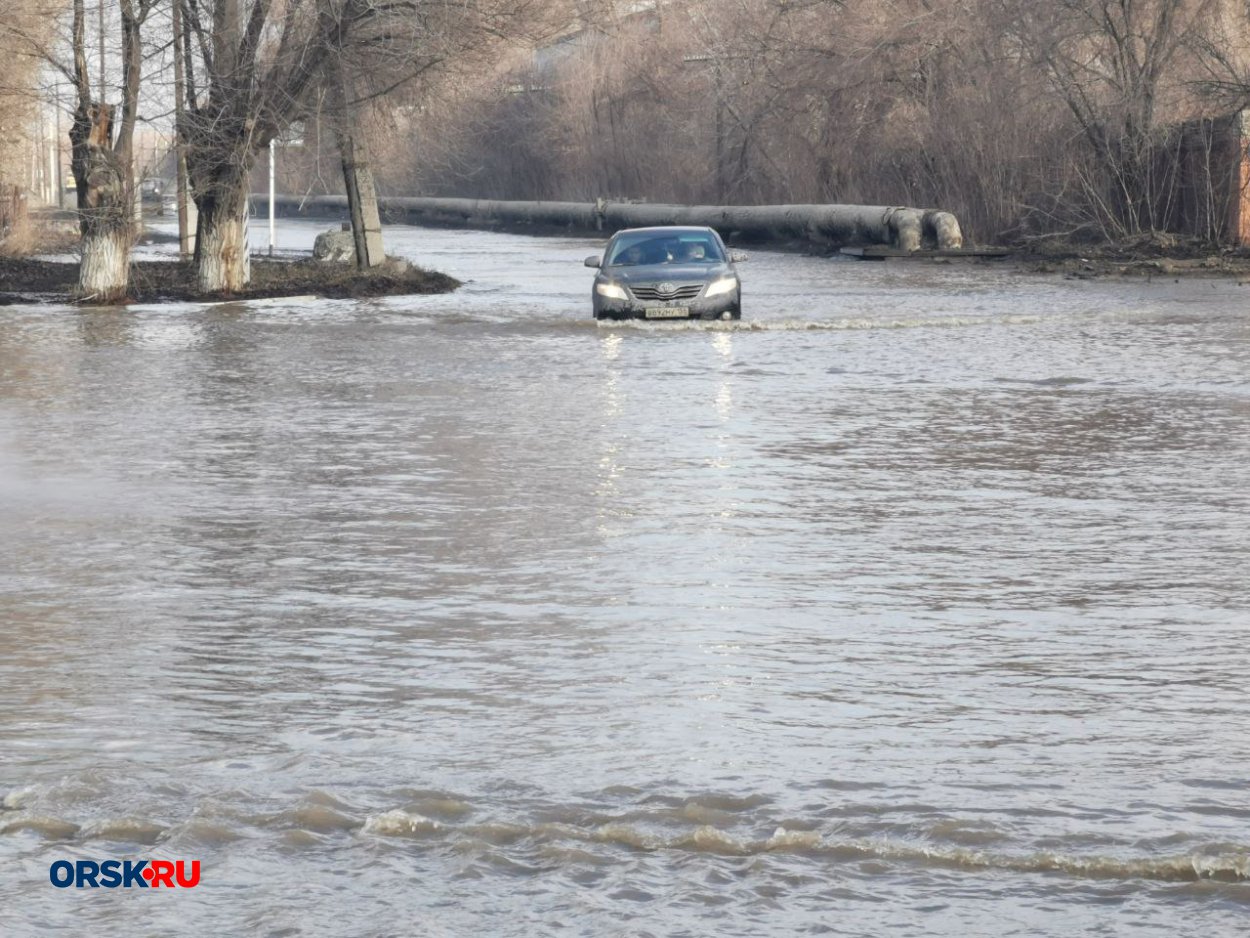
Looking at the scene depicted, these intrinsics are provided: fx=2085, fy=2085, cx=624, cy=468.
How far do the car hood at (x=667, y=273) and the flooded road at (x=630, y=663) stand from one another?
913cm

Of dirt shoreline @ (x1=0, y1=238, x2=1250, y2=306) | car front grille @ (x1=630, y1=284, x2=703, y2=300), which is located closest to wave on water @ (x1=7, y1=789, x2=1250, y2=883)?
car front grille @ (x1=630, y1=284, x2=703, y2=300)

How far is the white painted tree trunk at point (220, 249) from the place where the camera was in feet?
105


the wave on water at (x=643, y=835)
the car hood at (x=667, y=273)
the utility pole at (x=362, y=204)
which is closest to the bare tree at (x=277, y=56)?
the utility pole at (x=362, y=204)

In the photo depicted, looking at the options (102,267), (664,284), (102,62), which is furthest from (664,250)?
(102,62)

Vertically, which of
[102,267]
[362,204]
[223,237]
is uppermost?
[362,204]

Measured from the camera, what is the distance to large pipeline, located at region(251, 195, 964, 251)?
48.5 m

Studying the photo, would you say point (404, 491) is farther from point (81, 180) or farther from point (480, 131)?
point (480, 131)

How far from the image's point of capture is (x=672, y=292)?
25297 millimetres

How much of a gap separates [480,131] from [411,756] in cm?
8731

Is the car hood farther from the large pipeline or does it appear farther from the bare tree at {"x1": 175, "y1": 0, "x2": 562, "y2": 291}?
the large pipeline

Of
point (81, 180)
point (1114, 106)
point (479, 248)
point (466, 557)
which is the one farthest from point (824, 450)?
point (479, 248)

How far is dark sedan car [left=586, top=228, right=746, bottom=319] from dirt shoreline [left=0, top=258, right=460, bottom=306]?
293 inches

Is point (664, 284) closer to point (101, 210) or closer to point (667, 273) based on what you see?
point (667, 273)

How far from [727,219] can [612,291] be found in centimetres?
3590
